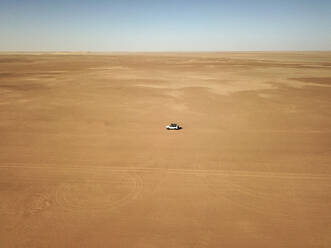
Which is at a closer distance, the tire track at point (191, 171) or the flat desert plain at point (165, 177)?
the flat desert plain at point (165, 177)

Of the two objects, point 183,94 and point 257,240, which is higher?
point 183,94

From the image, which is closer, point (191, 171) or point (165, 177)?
point (165, 177)

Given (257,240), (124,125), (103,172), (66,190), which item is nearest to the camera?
(257,240)

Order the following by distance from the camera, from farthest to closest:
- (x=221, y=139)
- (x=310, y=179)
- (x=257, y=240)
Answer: (x=221, y=139) → (x=310, y=179) → (x=257, y=240)

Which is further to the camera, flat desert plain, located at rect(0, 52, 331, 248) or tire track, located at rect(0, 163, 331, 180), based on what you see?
tire track, located at rect(0, 163, 331, 180)

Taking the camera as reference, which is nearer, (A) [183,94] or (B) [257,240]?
(B) [257,240]

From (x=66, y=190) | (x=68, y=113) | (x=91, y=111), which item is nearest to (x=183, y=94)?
(x=91, y=111)

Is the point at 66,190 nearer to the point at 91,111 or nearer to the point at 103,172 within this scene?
the point at 103,172

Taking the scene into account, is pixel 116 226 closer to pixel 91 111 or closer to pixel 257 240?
pixel 257 240
